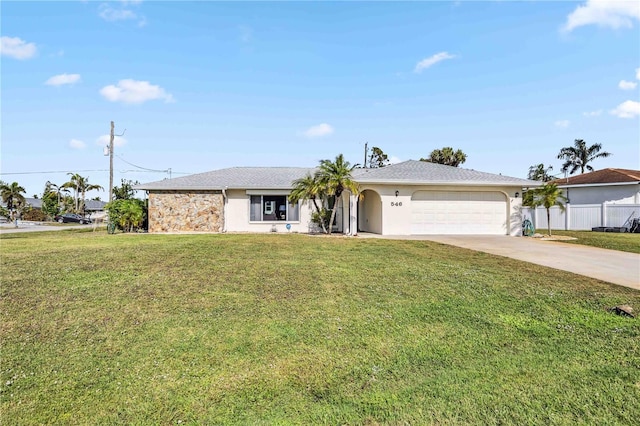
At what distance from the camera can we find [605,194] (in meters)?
24.7

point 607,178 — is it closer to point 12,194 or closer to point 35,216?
point 35,216

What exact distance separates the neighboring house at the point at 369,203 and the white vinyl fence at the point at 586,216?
15.5ft

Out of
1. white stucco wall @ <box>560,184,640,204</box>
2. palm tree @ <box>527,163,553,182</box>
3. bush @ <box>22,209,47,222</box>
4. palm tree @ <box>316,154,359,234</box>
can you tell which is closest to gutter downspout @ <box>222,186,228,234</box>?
palm tree @ <box>316,154,359,234</box>

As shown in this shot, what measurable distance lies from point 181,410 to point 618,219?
28.4 m

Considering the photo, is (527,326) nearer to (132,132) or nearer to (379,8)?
(379,8)

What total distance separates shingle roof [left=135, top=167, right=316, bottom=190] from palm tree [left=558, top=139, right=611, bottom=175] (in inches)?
1492

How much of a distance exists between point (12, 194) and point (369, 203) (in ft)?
204

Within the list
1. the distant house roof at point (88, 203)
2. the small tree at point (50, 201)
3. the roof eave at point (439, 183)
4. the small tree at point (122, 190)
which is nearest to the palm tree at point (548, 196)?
the roof eave at point (439, 183)

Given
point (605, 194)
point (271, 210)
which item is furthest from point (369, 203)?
point (605, 194)

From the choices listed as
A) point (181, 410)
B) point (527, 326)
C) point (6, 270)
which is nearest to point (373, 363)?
point (181, 410)

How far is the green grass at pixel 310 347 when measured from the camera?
129 inches

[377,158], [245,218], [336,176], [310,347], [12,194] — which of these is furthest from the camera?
[12,194]

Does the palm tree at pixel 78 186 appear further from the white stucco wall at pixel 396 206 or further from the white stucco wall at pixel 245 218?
the white stucco wall at pixel 396 206

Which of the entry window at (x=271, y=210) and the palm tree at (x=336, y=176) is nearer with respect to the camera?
the palm tree at (x=336, y=176)
